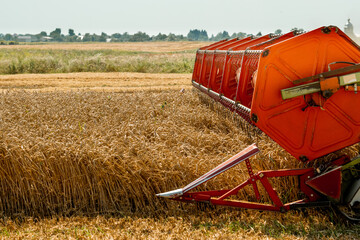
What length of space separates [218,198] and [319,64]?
175 centimetres

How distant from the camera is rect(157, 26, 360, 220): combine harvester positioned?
4250 millimetres

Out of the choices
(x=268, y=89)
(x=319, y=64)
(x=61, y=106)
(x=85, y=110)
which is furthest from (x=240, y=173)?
(x=61, y=106)

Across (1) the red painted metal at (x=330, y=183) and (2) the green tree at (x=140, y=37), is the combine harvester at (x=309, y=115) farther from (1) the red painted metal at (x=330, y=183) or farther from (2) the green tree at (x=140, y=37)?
(2) the green tree at (x=140, y=37)

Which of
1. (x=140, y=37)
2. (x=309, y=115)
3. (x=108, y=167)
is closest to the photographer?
(x=309, y=115)

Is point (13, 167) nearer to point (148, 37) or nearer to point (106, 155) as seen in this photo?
point (106, 155)

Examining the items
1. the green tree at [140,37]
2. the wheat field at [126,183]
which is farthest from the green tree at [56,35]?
the wheat field at [126,183]

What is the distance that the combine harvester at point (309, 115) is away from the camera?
4.25 meters

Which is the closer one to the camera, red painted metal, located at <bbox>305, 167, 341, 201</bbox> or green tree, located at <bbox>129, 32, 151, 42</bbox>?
red painted metal, located at <bbox>305, 167, 341, 201</bbox>

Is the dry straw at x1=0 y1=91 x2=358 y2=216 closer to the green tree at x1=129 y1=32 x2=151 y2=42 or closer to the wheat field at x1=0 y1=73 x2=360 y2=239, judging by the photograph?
the wheat field at x1=0 y1=73 x2=360 y2=239

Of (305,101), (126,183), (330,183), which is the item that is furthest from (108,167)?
(330,183)

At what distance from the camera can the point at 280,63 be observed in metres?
4.27

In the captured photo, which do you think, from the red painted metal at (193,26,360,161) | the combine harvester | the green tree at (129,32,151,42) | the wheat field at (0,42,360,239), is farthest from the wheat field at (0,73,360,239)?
the green tree at (129,32,151,42)

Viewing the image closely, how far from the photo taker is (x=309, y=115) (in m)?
4.42

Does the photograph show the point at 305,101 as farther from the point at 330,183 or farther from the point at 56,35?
the point at 56,35
